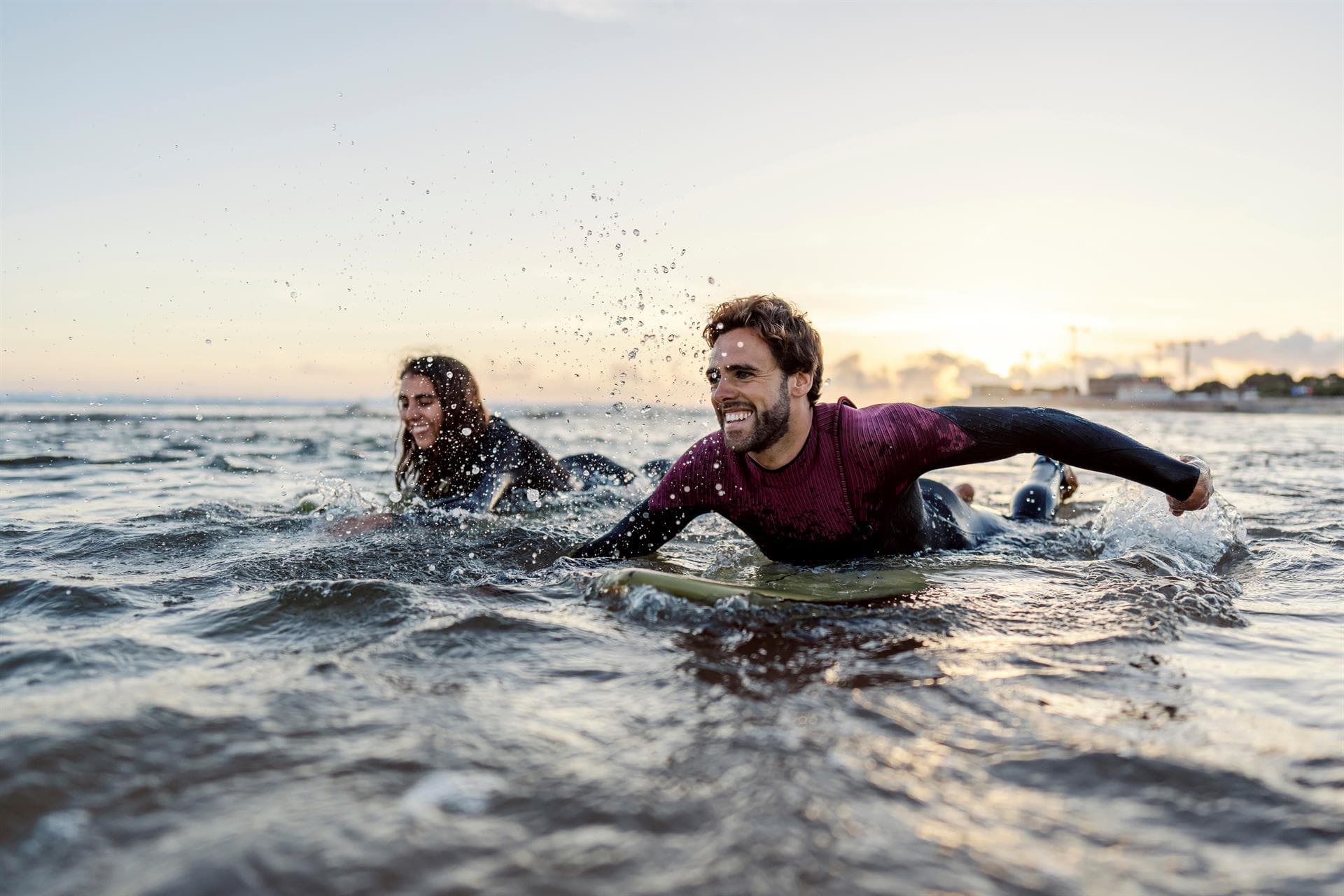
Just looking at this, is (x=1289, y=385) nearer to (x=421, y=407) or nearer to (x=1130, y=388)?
(x=1130, y=388)

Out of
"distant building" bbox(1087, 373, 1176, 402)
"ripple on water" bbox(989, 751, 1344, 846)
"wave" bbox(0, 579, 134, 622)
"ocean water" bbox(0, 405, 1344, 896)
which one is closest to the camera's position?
"ocean water" bbox(0, 405, 1344, 896)

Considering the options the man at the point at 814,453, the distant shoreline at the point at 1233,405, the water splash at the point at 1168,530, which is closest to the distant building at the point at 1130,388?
the distant shoreline at the point at 1233,405

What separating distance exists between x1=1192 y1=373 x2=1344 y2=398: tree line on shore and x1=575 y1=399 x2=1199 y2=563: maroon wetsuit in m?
92.8

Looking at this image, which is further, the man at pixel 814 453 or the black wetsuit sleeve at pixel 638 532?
the black wetsuit sleeve at pixel 638 532

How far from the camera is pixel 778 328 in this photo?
207 inches

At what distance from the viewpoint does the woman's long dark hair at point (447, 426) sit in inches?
319

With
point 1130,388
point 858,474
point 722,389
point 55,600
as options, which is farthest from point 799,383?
point 1130,388

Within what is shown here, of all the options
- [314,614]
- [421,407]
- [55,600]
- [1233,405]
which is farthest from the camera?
[1233,405]

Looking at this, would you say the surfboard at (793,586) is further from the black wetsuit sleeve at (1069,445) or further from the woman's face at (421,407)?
the woman's face at (421,407)

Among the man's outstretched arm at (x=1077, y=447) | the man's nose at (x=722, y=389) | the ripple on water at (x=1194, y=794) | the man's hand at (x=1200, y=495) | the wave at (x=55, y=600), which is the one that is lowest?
the ripple on water at (x=1194, y=794)

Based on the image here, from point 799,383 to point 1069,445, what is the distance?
1555 millimetres

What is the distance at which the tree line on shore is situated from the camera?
80750mm

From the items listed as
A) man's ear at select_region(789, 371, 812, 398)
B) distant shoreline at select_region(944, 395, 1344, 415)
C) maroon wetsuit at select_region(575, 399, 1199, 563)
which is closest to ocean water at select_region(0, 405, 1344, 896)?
maroon wetsuit at select_region(575, 399, 1199, 563)

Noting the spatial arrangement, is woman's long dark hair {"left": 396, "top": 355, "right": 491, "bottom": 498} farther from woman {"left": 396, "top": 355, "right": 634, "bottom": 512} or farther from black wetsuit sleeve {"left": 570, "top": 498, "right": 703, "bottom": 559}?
black wetsuit sleeve {"left": 570, "top": 498, "right": 703, "bottom": 559}
